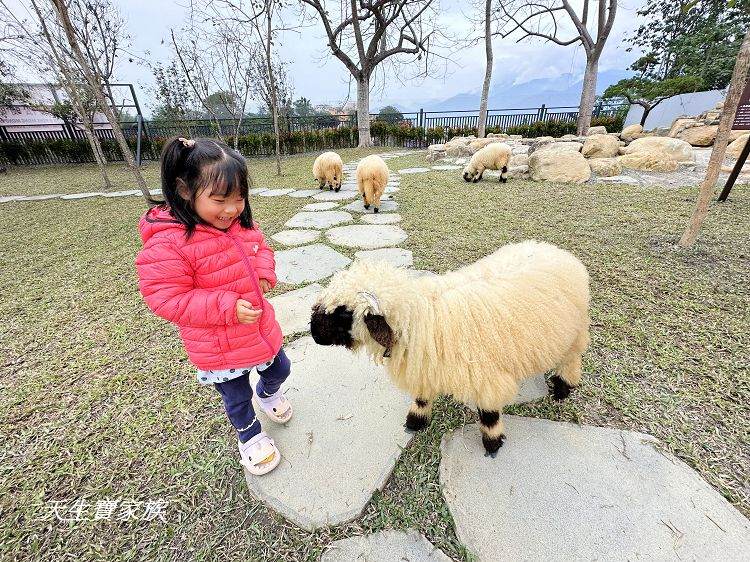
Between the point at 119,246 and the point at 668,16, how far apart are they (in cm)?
3756

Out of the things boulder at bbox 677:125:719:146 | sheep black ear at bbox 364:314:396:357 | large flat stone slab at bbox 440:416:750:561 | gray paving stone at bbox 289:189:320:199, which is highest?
boulder at bbox 677:125:719:146

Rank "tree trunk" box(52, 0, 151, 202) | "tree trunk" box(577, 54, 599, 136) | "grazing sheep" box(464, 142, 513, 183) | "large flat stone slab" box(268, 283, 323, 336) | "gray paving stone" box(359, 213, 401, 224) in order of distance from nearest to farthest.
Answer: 1. "large flat stone slab" box(268, 283, 323, 336)
2. "tree trunk" box(52, 0, 151, 202)
3. "gray paving stone" box(359, 213, 401, 224)
4. "grazing sheep" box(464, 142, 513, 183)
5. "tree trunk" box(577, 54, 599, 136)

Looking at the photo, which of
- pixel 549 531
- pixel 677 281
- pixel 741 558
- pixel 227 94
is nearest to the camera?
pixel 741 558

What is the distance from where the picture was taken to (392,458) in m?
1.75

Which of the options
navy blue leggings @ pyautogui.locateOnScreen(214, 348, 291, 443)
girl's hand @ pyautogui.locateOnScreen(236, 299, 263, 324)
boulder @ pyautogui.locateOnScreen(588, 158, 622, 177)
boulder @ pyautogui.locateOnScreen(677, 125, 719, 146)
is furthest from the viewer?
boulder @ pyautogui.locateOnScreen(677, 125, 719, 146)

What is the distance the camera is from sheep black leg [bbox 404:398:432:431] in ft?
6.13

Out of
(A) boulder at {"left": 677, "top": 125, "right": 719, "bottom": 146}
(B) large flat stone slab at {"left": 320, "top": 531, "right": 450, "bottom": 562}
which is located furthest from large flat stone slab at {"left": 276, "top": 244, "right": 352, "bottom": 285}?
(A) boulder at {"left": 677, "top": 125, "right": 719, "bottom": 146}

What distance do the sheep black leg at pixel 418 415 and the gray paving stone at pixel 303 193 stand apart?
6525 mm

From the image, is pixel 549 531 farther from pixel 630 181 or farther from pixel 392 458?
pixel 630 181

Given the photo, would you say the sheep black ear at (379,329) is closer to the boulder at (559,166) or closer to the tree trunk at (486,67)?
the boulder at (559,166)

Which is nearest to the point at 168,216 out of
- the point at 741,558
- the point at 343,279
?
the point at 343,279

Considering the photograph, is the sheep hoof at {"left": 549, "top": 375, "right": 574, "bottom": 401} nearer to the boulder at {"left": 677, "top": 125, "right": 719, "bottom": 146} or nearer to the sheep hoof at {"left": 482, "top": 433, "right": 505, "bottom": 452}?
the sheep hoof at {"left": 482, "top": 433, "right": 505, "bottom": 452}

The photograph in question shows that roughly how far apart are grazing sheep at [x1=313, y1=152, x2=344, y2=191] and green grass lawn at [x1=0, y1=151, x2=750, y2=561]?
4.25m

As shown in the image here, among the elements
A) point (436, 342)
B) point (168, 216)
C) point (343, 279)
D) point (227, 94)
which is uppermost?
point (227, 94)
